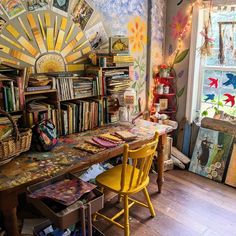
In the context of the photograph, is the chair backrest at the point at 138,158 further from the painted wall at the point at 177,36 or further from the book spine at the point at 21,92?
the painted wall at the point at 177,36

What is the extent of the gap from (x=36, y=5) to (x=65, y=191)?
59.2 inches

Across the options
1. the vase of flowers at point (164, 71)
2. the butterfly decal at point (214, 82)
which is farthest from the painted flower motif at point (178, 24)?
the butterfly decal at point (214, 82)

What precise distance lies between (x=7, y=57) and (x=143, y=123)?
1413 mm

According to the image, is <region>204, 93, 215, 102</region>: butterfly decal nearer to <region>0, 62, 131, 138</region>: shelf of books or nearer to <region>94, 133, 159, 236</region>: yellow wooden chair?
<region>0, 62, 131, 138</region>: shelf of books

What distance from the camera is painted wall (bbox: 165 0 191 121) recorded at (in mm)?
3113

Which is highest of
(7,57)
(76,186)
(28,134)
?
(7,57)

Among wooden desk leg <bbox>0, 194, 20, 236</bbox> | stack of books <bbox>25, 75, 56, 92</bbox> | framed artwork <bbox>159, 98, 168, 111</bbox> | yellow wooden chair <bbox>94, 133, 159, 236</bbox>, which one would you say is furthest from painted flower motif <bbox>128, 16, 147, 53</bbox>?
wooden desk leg <bbox>0, 194, 20, 236</bbox>

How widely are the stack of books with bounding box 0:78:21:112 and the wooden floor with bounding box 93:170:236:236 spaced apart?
1223mm

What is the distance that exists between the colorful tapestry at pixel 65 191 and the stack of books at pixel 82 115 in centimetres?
70

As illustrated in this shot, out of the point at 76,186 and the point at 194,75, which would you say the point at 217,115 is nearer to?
the point at 194,75

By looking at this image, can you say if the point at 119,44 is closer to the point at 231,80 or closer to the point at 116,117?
the point at 116,117

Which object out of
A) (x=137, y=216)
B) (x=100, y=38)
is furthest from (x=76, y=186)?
(x=100, y=38)

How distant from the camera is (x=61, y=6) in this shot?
2248 millimetres

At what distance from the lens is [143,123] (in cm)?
267
